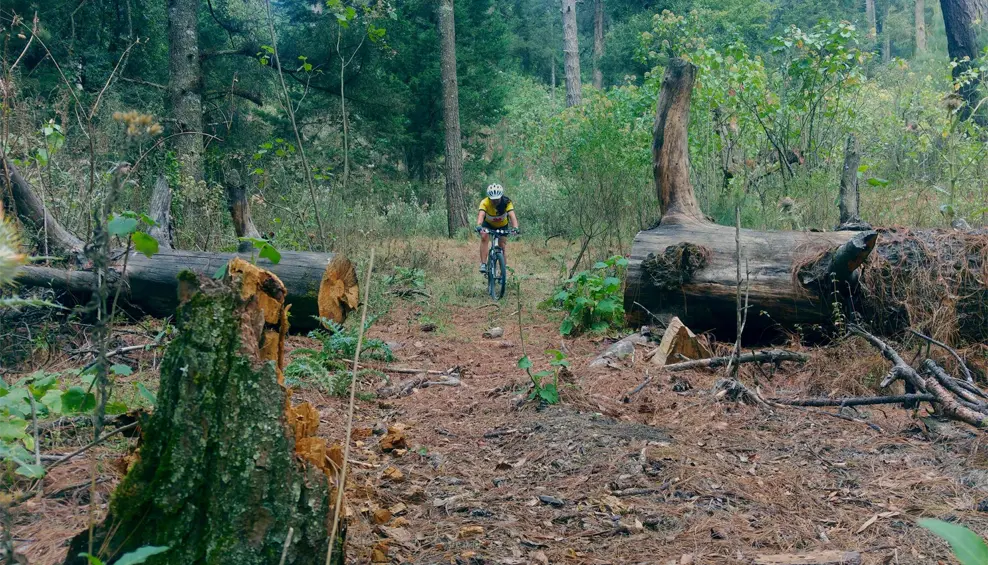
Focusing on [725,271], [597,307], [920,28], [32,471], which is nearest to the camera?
[32,471]

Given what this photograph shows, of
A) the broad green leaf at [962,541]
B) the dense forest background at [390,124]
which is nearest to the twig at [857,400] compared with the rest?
the dense forest background at [390,124]

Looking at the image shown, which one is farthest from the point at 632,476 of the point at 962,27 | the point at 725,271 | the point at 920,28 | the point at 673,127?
the point at 920,28

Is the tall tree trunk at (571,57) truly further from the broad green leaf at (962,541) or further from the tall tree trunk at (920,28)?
the broad green leaf at (962,541)

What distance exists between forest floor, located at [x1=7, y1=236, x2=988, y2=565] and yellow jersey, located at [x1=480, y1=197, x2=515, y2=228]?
4565mm

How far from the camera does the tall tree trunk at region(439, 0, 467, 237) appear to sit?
1427cm

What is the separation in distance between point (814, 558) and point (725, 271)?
376 centimetres

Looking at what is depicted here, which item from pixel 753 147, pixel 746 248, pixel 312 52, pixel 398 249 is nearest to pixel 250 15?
pixel 312 52

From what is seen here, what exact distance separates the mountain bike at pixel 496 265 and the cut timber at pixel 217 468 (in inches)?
279

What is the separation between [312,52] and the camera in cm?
1264

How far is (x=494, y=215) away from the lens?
945cm

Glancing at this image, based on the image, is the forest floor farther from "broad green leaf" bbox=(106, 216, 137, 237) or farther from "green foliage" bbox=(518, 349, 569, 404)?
"broad green leaf" bbox=(106, 216, 137, 237)

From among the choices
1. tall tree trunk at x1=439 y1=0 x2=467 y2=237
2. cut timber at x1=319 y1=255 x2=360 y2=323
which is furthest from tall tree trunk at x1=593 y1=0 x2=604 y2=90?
cut timber at x1=319 y1=255 x2=360 y2=323

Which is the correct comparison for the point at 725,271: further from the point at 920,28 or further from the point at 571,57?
the point at 920,28

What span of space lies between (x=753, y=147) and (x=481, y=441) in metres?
7.58
